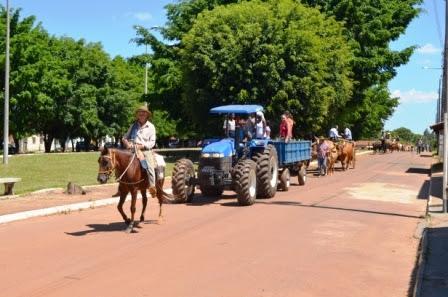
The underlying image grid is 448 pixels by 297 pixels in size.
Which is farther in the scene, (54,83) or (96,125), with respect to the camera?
(96,125)

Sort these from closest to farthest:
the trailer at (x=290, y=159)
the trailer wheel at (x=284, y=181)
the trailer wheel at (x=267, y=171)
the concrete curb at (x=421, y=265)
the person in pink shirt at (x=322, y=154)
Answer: the concrete curb at (x=421, y=265) < the trailer wheel at (x=267, y=171) < the trailer at (x=290, y=159) < the trailer wheel at (x=284, y=181) < the person in pink shirt at (x=322, y=154)

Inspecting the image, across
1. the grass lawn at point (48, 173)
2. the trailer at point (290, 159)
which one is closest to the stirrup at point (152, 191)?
the trailer at point (290, 159)

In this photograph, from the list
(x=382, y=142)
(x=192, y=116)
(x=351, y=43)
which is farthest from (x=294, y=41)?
(x=382, y=142)

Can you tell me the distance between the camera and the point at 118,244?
10695mm

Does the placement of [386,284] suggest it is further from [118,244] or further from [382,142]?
[382,142]

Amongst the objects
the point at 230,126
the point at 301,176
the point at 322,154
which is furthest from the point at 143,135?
the point at 322,154

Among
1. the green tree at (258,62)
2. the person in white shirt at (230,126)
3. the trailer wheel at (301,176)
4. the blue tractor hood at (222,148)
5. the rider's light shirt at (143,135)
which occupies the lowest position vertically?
the trailer wheel at (301,176)

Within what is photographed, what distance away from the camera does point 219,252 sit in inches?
397

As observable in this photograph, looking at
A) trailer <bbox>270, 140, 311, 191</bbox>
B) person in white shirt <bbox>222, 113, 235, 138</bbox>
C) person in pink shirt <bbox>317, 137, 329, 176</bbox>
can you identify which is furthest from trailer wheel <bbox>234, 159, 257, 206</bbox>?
person in pink shirt <bbox>317, 137, 329, 176</bbox>

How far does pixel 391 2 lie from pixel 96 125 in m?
30.7

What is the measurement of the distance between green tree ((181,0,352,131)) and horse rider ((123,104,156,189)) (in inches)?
748

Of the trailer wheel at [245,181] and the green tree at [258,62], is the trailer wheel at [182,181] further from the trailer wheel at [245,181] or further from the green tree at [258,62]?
the green tree at [258,62]

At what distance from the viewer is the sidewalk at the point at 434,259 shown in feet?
25.8

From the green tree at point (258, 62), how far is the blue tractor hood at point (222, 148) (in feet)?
47.5
